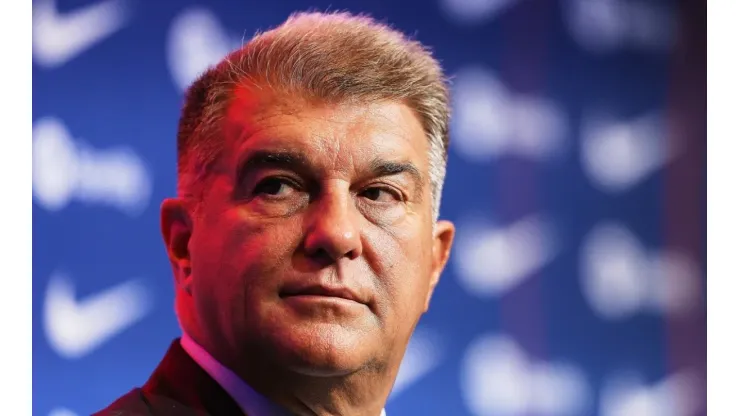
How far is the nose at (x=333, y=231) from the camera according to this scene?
1793mm

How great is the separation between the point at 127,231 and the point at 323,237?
2.21 feet

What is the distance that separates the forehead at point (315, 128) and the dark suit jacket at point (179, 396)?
41 centimetres

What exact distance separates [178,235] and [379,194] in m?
0.42

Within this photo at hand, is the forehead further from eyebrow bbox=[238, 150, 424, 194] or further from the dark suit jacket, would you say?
the dark suit jacket

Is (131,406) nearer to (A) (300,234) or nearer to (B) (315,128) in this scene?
(A) (300,234)

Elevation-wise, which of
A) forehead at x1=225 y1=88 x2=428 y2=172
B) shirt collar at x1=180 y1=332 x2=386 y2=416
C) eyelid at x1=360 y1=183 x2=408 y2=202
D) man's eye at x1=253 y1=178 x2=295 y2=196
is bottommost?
shirt collar at x1=180 y1=332 x2=386 y2=416

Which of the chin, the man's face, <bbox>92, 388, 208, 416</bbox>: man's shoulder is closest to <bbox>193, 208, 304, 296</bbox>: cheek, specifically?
the man's face

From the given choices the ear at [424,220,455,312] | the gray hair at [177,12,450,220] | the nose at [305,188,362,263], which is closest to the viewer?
the nose at [305,188,362,263]

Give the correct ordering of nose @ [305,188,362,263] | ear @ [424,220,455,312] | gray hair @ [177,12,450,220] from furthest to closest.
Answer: ear @ [424,220,455,312]
gray hair @ [177,12,450,220]
nose @ [305,188,362,263]

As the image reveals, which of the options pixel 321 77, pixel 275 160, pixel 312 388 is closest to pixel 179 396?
pixel 312 388

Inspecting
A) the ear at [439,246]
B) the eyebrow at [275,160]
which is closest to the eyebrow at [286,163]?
the eyebrow at [275,160]

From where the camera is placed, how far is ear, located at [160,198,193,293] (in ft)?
6.54

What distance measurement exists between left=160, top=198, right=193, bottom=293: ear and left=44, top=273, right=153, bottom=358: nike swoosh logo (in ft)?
0.91

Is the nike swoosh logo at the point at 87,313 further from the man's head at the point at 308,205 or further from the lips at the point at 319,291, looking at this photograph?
the lips at the point at 319,291
